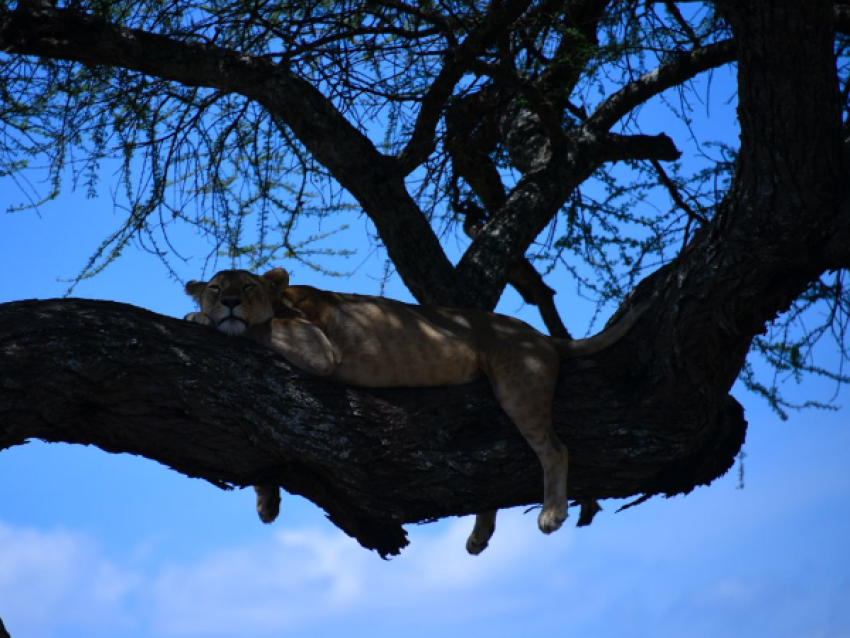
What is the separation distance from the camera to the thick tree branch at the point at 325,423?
4406mm

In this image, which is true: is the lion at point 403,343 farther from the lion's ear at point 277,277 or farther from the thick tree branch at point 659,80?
the thick tree branch at point 659,80

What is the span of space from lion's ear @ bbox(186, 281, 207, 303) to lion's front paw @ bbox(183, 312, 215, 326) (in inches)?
8.4

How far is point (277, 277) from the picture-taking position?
558cm

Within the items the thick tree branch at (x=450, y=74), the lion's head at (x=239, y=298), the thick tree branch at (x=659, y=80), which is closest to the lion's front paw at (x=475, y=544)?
the lion's head at (x=239, y=298)

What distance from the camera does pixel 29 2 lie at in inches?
232

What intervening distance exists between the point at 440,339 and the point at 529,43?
2424 millimetres

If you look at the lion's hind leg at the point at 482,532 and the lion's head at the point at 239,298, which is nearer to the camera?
the lion's head at the point at 239,298

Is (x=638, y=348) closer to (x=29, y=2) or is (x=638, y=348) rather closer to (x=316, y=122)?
(x=316, y=122)

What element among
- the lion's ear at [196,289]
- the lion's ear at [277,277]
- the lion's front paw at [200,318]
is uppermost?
the lion's ear at [196,289]

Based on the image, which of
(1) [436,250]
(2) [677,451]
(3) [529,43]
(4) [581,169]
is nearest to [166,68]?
(1) [436,250]

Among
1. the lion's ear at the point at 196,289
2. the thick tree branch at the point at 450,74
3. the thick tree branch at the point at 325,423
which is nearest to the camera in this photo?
the thick tree branch at the point at 325,423

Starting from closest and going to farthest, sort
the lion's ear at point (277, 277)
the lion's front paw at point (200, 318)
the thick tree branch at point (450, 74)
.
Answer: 1. the lion's front paw at point (200, 318)
2. the lion's ear at point (277, 277)
3. the thick tree branch at point (450, 74)

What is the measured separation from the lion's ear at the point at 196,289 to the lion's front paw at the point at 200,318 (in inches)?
8.4

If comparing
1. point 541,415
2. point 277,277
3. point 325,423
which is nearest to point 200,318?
point 277,277
